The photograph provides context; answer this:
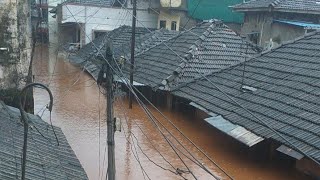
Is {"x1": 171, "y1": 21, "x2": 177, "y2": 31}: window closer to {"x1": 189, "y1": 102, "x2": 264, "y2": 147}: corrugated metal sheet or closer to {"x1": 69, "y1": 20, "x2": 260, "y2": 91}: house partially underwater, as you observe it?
{"x1": 69, "y1": 20, "x2": 260, "y2": 91}: house partially underwater

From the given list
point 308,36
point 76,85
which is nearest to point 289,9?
point 308,36

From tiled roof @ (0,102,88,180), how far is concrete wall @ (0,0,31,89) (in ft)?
11.7

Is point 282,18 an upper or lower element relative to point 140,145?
upper

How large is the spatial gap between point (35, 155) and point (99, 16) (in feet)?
88.6

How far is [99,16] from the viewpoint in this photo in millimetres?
33750

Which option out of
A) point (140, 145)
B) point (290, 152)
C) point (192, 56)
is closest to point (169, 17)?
point (192, 56)

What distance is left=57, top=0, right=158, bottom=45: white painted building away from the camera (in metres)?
33.2

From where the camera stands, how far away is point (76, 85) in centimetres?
2236

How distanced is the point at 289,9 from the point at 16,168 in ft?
61.6

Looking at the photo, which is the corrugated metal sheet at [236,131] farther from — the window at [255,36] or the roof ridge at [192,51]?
the window at [255,36]

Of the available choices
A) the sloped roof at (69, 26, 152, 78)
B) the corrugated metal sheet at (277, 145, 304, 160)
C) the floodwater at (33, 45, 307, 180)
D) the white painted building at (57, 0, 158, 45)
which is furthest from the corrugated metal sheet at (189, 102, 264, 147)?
the white painted building at (57, 0, 158, 45)

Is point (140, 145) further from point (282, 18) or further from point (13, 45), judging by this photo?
point (282, 18)

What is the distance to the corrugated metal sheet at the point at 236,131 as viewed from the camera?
9781 millimetres

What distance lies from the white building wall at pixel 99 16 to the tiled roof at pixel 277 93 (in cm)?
1953
